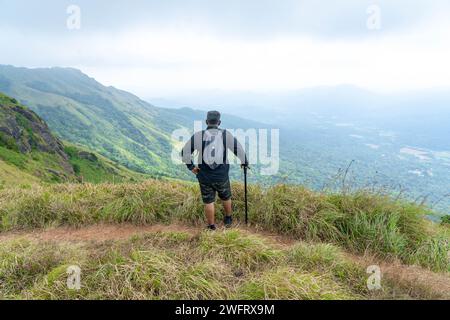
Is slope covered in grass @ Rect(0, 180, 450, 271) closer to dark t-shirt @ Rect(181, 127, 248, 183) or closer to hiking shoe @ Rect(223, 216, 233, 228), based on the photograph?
hiking shoe @ Rect(223, 216, 233, 228)

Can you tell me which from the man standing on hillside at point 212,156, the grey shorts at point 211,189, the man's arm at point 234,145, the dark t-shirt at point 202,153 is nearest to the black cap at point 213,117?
the man standing on hillside at point 212,156

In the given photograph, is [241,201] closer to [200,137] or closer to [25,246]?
[200,137]

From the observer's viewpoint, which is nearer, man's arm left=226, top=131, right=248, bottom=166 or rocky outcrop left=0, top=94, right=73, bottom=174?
man's arm left=226, top=131, right=248, bottom=166

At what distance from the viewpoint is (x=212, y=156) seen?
6.24 m

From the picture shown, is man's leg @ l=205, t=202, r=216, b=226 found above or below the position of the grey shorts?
below

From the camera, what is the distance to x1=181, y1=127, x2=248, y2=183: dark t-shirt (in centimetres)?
627

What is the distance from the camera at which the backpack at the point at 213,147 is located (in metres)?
6.21

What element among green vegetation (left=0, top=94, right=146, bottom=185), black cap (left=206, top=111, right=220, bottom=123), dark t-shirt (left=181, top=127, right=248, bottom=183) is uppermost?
black cap (left=206, top=111, right=220, bottom=123)

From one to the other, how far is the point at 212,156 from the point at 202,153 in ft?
0.75

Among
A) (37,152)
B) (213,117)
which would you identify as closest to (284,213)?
(213,117)

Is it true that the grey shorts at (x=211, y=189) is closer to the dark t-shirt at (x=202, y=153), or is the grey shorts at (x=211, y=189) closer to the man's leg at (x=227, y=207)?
the dark t-shirt at (x=202, y=153)

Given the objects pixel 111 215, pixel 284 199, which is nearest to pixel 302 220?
pixel 284 199

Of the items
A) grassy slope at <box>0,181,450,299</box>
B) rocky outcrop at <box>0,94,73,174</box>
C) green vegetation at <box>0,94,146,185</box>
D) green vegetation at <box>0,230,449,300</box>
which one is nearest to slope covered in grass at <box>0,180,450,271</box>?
grassy slope at <box>0,181,450,299</box>
